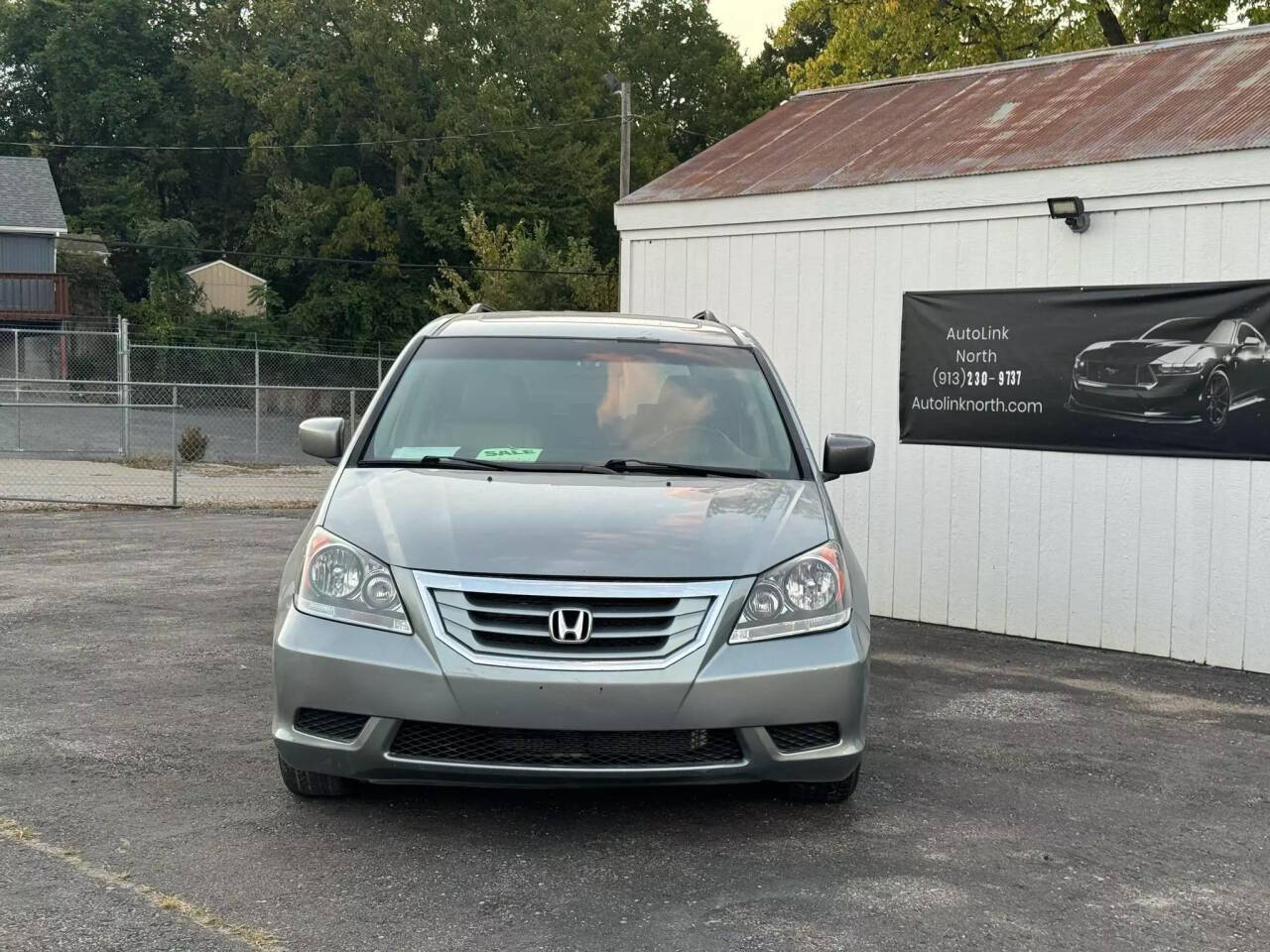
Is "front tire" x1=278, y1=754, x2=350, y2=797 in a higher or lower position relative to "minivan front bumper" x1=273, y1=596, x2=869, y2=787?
lower

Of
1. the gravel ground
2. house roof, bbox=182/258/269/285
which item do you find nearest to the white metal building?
the gravel ground

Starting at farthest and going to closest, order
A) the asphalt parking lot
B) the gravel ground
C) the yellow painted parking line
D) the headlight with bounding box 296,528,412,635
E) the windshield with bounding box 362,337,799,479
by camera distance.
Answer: the gravel ground, the windshield with bounding box 362,337,799,479, the headlight with bounding box 296,528,412,635, the asphalt parking lot, the yellow painted parking line

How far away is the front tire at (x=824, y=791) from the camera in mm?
5309

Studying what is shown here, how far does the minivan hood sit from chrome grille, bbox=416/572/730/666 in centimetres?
5

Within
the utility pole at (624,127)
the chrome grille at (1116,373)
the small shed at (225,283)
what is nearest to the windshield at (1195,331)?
the chrome grille at (1116,373)

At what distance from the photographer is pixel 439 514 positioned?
16.5 ft

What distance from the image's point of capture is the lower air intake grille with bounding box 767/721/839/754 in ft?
15.8

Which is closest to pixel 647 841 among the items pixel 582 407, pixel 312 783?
pixel 312 783

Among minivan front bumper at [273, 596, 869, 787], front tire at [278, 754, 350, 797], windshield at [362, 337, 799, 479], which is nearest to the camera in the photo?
minivan front bumper at [273, 596, 869, 787]

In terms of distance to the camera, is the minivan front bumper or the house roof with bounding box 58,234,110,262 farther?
the house roof with bounding box 58,234,110,262

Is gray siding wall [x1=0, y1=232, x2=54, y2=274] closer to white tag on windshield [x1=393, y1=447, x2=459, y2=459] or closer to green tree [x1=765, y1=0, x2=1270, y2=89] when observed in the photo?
green tree [x1=765, y1=0, x2=1270, y2=89]

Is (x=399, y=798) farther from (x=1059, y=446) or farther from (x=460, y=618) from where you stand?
(x=1059, y=446)

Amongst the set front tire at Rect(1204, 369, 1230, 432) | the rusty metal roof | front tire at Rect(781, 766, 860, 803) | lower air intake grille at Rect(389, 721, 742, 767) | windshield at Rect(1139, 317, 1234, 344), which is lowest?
front tire at Rect(781, 766, 860, 803)

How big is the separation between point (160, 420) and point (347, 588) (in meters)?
33.6
